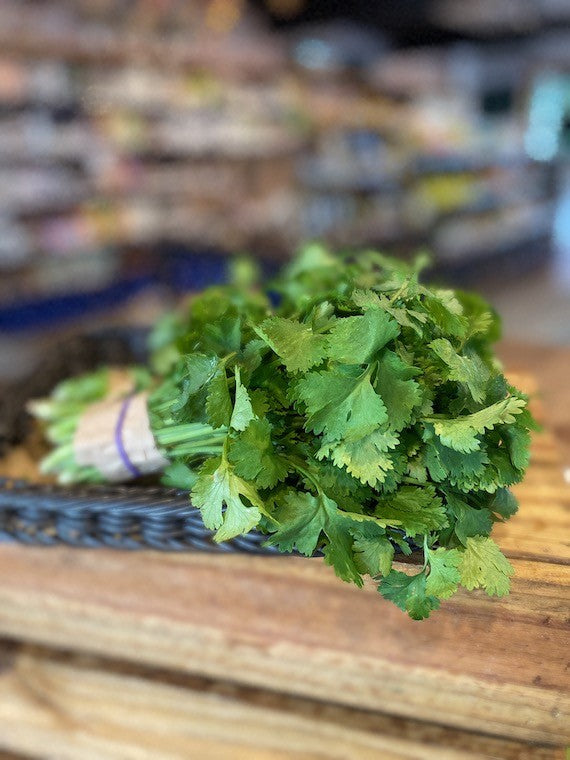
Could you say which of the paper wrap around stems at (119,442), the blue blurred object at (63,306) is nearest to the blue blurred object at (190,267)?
the blue blurred object at (63,306)

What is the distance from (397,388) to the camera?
2.50 feet

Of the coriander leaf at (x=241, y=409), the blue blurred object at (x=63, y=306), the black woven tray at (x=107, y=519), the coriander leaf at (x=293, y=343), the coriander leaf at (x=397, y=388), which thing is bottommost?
the blue blurred object at (x=63, y=306)

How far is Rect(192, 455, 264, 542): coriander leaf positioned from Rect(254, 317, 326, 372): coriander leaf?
158 mm

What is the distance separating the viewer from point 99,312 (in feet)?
14.7

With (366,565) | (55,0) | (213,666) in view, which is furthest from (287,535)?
(55,0)

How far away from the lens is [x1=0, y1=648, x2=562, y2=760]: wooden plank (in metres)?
0.93

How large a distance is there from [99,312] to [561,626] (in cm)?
415

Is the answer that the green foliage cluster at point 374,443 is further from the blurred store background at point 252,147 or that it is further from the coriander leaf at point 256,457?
the blurred store background at point 252,147

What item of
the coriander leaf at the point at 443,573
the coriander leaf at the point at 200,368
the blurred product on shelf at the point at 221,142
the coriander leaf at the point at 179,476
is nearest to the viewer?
the coriander leaf at the point at 443,573

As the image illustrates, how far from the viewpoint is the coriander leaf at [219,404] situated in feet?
2.62

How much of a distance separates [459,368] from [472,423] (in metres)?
0.08

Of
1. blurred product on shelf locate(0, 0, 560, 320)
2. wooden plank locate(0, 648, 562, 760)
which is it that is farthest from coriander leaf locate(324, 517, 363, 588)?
blurred product on shelf locate(0, 0, 560, 320)

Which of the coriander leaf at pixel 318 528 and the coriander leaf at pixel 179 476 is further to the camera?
the coriander leaf at pixel 179 476

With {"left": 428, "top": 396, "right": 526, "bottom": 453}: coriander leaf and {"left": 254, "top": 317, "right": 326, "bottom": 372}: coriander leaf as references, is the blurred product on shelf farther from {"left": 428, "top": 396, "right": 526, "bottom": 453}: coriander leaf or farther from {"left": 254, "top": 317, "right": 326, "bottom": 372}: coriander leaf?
{"left": 428, "top": 396, "right": 526, "bottom": 453}: coriander leaf
